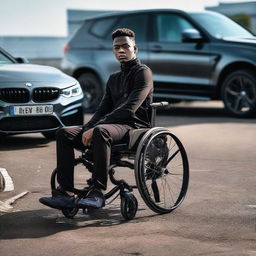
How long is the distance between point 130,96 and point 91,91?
28.5 ft

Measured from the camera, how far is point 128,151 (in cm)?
638

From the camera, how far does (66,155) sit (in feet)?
20.5

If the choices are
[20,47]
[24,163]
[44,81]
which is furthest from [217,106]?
[20,47]

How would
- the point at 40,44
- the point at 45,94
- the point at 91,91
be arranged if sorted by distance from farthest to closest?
the point at 40,44 → the point at 91,91 → the point at 45,94

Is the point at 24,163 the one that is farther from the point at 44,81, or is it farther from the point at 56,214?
the point at 56,214

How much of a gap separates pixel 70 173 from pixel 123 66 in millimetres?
983

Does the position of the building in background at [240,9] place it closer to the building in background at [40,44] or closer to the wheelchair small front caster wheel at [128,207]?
the building in background at [40,44]

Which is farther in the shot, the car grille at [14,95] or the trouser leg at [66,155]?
the car grille at [14,95]

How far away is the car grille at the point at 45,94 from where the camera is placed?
1023 centimetres

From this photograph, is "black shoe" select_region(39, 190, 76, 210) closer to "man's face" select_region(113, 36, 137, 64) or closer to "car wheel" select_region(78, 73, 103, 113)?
"man's face" select_region(113, 36, 137, 64)

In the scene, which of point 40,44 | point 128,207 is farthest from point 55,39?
point 128,207

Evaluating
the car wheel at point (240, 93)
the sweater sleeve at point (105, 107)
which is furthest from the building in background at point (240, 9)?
the sweater sleeve at point (105, 107)

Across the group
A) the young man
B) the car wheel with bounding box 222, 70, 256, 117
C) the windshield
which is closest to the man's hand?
A: the young man

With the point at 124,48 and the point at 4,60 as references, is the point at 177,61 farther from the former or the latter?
the point at 124,48
